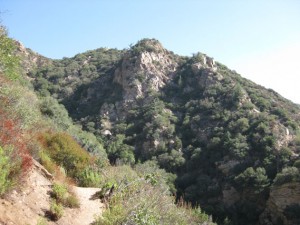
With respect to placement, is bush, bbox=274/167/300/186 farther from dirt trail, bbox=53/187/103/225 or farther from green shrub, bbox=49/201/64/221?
green shrub, bbox=49/201/64/221

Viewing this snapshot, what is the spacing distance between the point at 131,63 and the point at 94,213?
54.3 m

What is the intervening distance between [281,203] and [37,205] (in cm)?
2888

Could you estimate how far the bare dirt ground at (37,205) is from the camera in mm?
7430

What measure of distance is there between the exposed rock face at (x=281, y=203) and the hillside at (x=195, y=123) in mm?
96

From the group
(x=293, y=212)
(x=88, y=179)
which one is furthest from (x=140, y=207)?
(x=293, y=212)

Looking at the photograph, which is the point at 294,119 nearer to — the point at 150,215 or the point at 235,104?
the point at 235,104

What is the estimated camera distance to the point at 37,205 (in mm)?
8523

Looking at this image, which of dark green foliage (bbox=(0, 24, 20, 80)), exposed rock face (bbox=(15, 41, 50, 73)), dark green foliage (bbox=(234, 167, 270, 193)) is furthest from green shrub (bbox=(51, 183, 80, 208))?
exposed rock face (bbox=(15, 41, 50, 73))

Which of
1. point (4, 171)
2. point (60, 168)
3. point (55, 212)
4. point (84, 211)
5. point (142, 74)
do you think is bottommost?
point (84, 211)

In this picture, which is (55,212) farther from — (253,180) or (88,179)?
(253,180)

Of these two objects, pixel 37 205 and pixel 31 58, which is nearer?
pixel 37 205

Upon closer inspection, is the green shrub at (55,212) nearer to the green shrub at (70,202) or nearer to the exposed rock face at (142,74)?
the green shrub at (70,202)

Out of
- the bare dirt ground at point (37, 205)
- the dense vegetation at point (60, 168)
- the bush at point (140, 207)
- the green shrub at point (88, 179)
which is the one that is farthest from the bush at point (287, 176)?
the bare dirt ground at point (37, 205)

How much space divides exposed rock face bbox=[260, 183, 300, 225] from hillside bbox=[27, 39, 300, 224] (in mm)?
96
